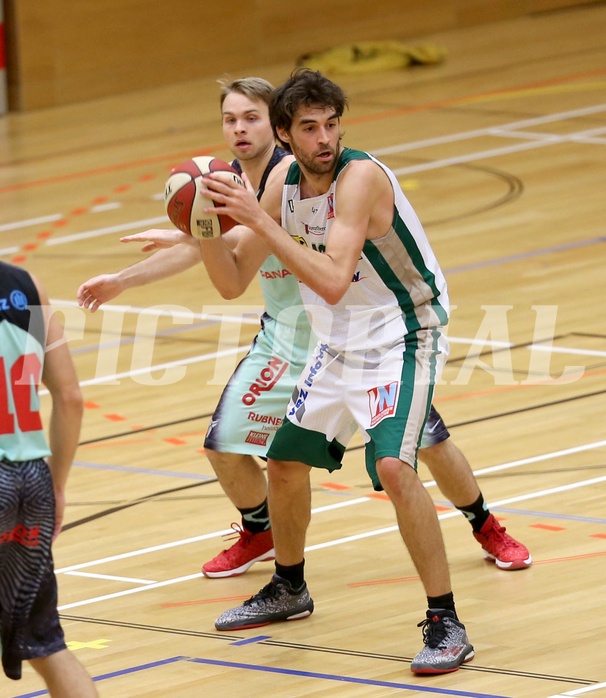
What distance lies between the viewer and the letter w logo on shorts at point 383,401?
5590mm

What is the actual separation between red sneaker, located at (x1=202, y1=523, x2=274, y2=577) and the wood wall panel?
1367cm

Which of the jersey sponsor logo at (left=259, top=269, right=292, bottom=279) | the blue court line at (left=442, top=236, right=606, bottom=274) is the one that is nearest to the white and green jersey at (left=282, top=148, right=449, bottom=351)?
the jersey sponsor logo at (left=259, top=269, right=292, bottom=279)

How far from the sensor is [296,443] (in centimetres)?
582

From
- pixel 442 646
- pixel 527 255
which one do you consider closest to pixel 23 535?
pixel 442 646

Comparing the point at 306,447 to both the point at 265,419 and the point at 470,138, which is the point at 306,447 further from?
the point at 470,138

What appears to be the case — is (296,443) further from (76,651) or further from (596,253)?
(596,253)

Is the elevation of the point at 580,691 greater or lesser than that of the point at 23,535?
lesser

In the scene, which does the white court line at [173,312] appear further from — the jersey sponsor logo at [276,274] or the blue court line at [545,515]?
the jersey sponsor logo at [276,274]

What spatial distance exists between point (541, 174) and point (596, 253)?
295 centimetres

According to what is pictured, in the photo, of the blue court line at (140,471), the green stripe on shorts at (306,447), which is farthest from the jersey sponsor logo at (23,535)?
the blue court line at (140,471)

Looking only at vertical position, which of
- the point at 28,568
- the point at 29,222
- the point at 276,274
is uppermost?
the point at 276,274

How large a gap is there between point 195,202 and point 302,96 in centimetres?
53

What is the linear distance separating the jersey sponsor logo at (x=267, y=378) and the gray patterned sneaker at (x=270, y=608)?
94 cm

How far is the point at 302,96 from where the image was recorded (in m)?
5.54
